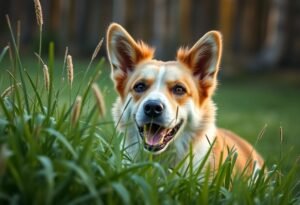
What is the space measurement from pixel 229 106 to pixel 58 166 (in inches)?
383

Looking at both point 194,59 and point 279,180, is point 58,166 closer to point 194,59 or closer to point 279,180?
point 279,180

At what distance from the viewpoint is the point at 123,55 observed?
5.33 meters

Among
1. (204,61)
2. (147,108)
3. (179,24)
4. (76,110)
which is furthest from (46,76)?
(179,24)

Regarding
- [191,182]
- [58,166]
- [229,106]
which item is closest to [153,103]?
[191,182]

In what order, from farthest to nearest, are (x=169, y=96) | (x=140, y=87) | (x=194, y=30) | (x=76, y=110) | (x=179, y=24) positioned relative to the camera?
(x=194, y=30) < (x=179, y=24) < (x=140, y=87) < (x=169, y=96) < (x=76, y=110)

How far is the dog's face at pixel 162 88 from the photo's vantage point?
4703 mm

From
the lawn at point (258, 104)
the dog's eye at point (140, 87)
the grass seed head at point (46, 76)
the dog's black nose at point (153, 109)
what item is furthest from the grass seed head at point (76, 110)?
the lawn at point (258, 104)

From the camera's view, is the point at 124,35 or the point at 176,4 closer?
the point at 124,35

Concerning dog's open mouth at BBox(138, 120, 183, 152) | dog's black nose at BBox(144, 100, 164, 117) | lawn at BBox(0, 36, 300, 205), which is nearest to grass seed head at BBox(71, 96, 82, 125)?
lawn at BBox(0, 36, 300, 205)

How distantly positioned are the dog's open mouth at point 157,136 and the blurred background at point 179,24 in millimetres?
12749

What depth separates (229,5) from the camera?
1814 cm

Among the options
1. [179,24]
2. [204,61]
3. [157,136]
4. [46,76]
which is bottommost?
[179,24]

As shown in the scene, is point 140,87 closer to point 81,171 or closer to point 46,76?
point 46,76

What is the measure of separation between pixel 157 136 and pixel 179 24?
13.3m
